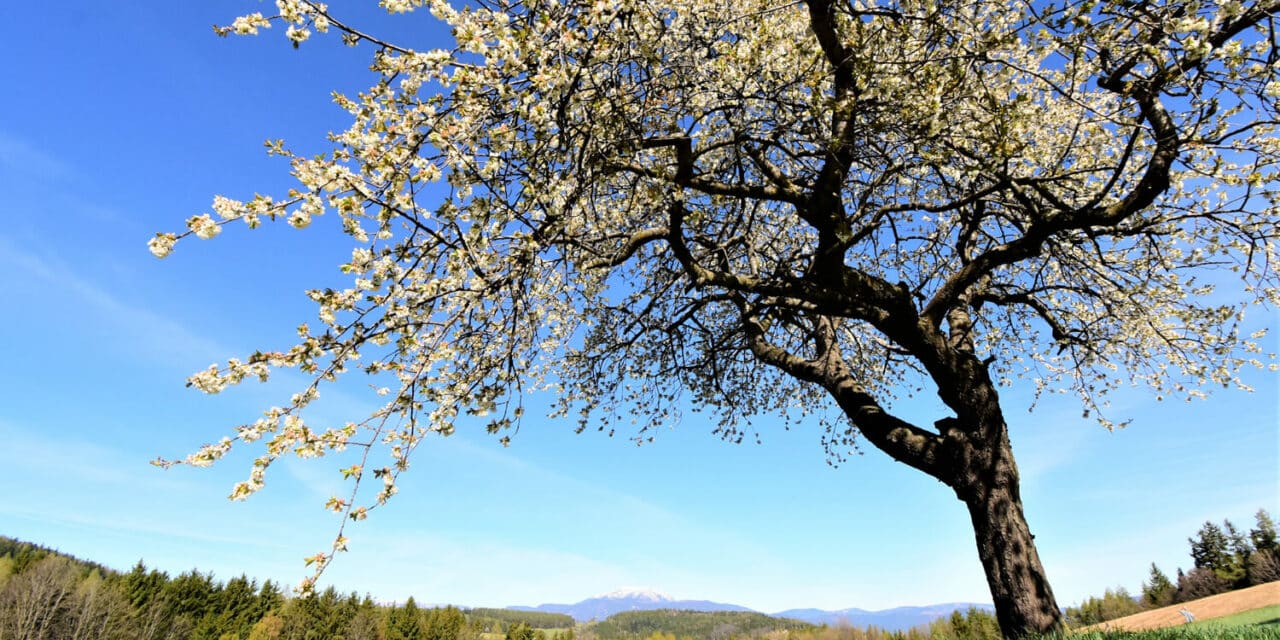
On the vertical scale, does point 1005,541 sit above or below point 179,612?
above

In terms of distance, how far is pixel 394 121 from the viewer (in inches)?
152

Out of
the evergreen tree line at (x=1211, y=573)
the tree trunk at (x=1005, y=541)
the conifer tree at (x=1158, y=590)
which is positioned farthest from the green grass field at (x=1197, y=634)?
the conifer tree at (x=1158, y=590)

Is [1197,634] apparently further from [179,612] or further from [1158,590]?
[179,612]

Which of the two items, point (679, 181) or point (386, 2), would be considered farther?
point (679, 181)

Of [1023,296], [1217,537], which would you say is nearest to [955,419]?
[1023,296]

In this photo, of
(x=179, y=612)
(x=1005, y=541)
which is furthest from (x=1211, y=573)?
(x=179, y=612)

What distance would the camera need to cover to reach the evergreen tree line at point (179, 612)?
177 ft

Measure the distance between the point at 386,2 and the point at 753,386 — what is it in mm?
Result: 9476

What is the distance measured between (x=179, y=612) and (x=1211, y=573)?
103704mm

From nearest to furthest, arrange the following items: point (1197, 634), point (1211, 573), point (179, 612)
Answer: point (1197, 634), point (1211, 573), point (179, 612)

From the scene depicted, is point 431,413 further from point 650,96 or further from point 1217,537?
point 1217,537

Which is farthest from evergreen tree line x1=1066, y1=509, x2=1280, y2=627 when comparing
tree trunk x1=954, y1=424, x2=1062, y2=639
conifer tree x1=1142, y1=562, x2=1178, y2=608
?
tree trunk x1=954, y1=424, x2=1062, y2=639

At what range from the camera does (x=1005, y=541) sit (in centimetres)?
651

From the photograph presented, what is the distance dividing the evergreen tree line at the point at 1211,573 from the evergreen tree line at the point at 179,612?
5777 centimetres
